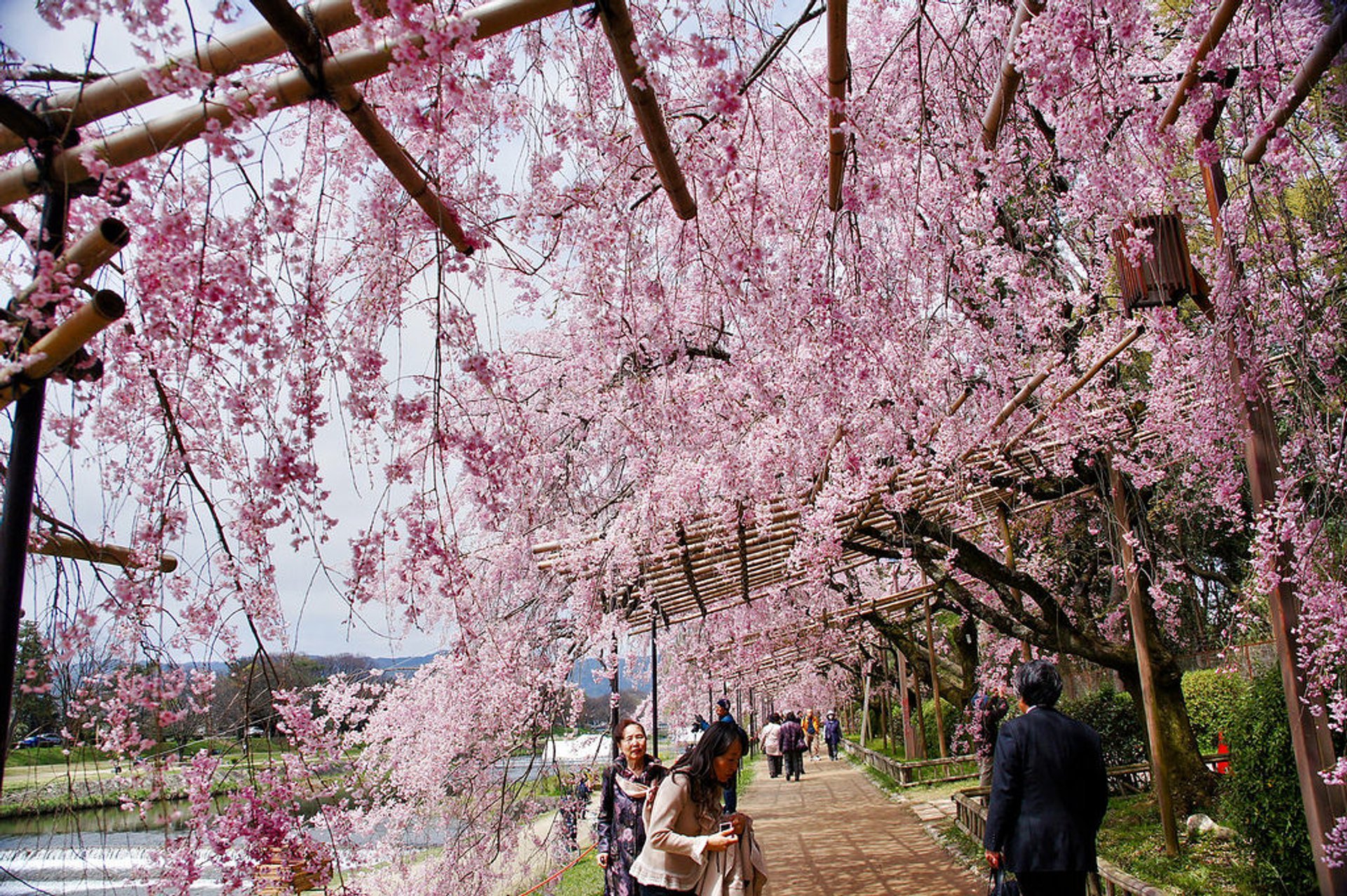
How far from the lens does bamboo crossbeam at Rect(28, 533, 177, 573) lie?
6.73 feet

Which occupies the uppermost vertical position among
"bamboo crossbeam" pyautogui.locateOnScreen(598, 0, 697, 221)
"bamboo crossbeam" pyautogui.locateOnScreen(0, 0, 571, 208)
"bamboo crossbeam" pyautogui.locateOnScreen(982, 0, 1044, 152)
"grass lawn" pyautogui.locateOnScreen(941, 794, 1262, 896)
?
"bamboo crossbeam" pyautogui.locateOnScreen(982, 0, 1044, 152)

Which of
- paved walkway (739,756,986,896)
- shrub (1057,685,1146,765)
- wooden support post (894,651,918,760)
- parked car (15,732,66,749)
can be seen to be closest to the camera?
parked car (15,732,66,749)

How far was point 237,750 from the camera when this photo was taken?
235 cm

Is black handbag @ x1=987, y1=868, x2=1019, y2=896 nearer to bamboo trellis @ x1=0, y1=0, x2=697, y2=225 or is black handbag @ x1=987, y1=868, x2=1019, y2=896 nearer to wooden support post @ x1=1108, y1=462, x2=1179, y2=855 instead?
wooden support post @ x1=1108, y1=462, x2=1179, y2=855

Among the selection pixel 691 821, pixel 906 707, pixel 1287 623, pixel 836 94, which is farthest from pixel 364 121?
pixel 906 707

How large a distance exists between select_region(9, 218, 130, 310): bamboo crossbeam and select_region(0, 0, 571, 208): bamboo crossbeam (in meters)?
0.11

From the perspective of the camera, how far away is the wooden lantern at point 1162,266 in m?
4.00

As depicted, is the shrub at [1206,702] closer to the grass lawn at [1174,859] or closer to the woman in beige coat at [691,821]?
the grass lawn at [1174,859]

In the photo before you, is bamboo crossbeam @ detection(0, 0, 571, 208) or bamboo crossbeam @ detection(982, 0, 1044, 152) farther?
bamboo crossbeam @ detection(982, 0, 1044, 152)

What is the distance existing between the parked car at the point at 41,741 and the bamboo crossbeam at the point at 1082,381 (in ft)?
17.4

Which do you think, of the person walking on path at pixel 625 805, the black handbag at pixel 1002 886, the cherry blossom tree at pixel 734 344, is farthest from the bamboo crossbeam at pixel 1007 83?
the person walking on path at pixel 625 805

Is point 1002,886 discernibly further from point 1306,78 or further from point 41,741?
point 41,741

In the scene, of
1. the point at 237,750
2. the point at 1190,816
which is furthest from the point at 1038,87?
the point at 1190,816

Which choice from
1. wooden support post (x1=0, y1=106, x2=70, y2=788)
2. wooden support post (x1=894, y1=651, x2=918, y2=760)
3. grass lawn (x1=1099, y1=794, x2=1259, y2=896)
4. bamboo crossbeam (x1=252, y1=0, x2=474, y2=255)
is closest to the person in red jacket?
wooden support post (x1=894, y1=651, x2=918, y2=760)
